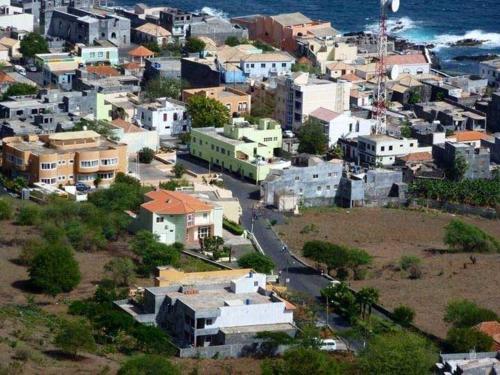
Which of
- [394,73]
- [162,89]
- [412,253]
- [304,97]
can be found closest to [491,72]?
[394,73]

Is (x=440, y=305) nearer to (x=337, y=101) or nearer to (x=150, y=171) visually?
(x=150, y=171)

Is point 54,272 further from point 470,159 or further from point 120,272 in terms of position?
point 470,159

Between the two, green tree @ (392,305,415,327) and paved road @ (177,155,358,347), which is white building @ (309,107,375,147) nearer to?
paved road @ (177,155,358,347)

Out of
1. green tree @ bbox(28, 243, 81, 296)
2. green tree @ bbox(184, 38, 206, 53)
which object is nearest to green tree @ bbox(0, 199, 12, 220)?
green tree @ bbox(28, 243, 81, 296)

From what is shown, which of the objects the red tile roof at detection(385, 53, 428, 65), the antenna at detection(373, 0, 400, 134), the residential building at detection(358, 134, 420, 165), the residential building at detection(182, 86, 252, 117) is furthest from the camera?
the red tile roof at detection(385, 53, 428, 65)

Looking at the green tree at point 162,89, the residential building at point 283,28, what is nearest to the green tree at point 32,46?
the green tree at point 162,89

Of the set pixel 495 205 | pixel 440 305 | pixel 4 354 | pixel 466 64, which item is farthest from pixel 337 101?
pixel 4 354

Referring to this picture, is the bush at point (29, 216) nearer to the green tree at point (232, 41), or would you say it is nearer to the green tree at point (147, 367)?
the green tree at point (147, 367)
